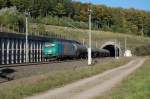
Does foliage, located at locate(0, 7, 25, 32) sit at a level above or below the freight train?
above

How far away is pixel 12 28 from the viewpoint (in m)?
86.8

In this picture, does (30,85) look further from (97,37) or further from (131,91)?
(97,37)

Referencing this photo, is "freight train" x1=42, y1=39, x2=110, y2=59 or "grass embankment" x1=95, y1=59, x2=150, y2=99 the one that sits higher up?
"grass embankment" x1=95, y1=59, x2=150, y2=99

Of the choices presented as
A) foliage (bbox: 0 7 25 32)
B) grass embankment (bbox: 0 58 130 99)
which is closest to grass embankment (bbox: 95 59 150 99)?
grass embankment (bbox: 0 58 130 99)

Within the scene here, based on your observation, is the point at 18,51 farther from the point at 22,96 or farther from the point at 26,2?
the point at 26,2

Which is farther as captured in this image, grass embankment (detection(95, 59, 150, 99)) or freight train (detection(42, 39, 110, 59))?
freight train (detection(42, 39, 110, 59))

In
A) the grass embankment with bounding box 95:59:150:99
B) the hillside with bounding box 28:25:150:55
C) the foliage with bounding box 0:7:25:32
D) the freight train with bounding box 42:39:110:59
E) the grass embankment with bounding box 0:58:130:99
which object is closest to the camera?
the grass embankment with bounding box 95:59:150:99

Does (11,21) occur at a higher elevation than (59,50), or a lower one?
higher

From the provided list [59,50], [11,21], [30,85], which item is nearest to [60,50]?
[59,50]

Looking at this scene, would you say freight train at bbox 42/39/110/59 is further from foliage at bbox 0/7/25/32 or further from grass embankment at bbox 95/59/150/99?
grass embankment at bbox 95/59/150/99

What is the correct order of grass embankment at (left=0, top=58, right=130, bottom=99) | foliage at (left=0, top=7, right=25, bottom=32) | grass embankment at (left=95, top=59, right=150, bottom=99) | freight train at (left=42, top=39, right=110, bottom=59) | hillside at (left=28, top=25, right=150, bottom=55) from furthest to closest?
1. hillside at (left=28, top=25, right=150, bottom=55)
2. foliage at (left=0, top=7, right=25, bottom=32)
3. freight train at (left=42, top=39, right=110, bottom=59)
4. grass embankment at (left=0, top=58, right=130, bottom=99)
5. grass embankment at (left=95, top=59, right=150, bottom=99)

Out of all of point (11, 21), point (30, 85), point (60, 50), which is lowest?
point (60, 50)

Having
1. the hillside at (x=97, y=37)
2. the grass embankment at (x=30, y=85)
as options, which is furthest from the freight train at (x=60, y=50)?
the hillside at (x=97, y=37)

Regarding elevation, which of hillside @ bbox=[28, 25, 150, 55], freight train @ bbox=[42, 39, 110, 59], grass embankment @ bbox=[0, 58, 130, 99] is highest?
grass embankment @ bbox=[0, 58, 130, 99]
